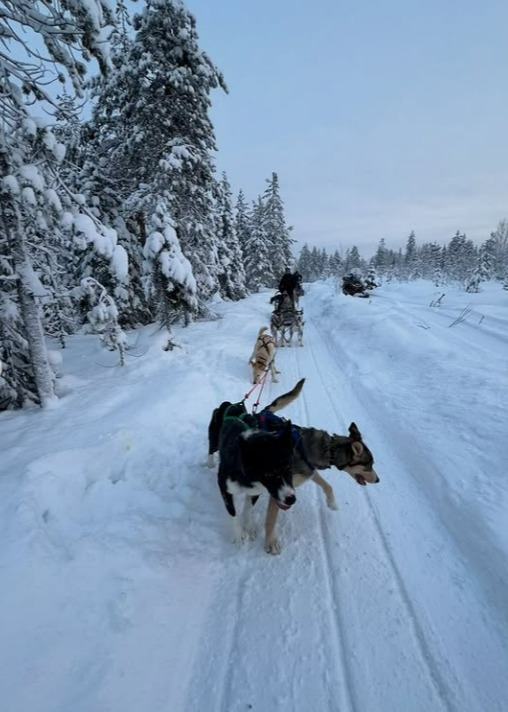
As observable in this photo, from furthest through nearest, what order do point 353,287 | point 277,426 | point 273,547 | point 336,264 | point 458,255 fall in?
point 336,264
point 458,255
point 353,287
point 277,426
point 273,547

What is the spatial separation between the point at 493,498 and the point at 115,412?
5785 mm

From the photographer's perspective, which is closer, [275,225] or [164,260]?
[164,260]

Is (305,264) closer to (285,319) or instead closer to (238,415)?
(285,319)

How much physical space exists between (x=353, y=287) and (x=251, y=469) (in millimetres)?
24911

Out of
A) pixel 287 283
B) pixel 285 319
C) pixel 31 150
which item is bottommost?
pixel 285 319

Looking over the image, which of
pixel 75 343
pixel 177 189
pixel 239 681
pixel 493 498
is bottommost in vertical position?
pixel 75 343

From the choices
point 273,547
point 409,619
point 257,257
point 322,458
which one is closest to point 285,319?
point 322,458

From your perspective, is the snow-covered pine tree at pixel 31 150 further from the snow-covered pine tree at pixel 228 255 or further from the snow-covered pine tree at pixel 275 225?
the snow-covered pine tree at pixel 275 225

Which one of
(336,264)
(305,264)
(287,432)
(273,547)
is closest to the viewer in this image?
(287,432)

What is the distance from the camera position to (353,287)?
26031mm

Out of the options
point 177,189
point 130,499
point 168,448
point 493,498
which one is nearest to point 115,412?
point 168,448

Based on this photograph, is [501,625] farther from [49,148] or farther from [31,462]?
[49,148]

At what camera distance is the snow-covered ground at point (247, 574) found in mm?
2426

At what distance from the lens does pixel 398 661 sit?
8.42 feet
